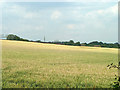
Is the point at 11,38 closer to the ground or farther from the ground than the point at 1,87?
farther from the ground

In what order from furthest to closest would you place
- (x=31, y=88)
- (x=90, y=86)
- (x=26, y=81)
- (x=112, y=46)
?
1. (x=112, y=46)
2. (x=26, y=81)
3. (x=90, y=86)
4. (x=31, y=88)

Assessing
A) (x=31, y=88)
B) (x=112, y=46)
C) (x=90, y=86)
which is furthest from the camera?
(x=112, y=46)

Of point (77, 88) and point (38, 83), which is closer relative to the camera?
point (77, 88)

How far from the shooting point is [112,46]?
160ft

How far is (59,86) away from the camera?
15.5 ft

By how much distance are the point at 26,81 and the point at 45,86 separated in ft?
2.91

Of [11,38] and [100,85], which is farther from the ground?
[11,38]

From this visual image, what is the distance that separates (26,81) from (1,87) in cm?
94

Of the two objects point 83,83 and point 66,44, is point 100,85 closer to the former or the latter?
point 83,83

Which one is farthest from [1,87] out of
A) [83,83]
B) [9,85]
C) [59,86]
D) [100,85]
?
[100,85]

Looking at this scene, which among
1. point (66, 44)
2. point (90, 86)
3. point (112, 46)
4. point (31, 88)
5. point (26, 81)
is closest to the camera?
point (31, 88)

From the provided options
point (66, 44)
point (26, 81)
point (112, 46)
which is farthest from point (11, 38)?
point (26, 81)

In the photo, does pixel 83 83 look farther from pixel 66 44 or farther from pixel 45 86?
pixel 66 44

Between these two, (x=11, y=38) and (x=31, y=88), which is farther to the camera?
(x=11, y=38)
